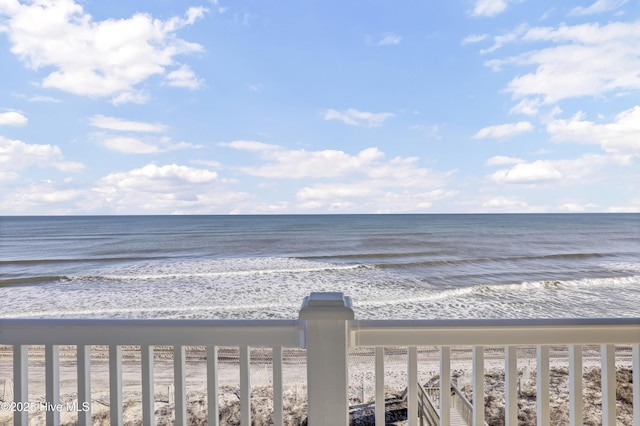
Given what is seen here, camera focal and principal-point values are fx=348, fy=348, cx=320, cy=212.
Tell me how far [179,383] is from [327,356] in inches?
18.1

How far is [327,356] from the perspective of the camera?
95 cm

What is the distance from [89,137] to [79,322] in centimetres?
2830

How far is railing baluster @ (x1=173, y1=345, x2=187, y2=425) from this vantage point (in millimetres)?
1016

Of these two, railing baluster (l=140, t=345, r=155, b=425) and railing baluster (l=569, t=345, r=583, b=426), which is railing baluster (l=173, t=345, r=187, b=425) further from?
railing baluster (l=569, t=345, r=583, b=426)

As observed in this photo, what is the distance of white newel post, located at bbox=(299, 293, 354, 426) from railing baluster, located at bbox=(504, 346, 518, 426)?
50cm

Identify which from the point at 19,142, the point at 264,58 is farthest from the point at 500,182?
the point at 19,142

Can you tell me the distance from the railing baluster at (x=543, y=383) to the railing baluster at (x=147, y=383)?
116 cm

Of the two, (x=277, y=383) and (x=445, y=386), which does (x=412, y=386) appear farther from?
(x=277, y=383)

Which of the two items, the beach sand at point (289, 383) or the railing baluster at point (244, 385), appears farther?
the beach sand at point (289, 383)

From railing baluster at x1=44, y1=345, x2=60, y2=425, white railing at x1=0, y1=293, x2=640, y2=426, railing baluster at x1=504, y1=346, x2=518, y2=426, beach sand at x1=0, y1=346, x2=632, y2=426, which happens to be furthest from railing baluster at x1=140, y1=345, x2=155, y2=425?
beach sand at x1=0, y1=346, x2=632, y2=426

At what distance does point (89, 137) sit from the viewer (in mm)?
24156

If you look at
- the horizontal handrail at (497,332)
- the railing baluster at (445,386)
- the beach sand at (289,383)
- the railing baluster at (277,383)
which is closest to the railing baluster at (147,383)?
the railing baluster at (277,383)

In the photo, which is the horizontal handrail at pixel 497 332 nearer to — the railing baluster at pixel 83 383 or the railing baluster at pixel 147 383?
the railing baluster at pixel 147 383

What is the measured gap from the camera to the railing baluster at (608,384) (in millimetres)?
1047
